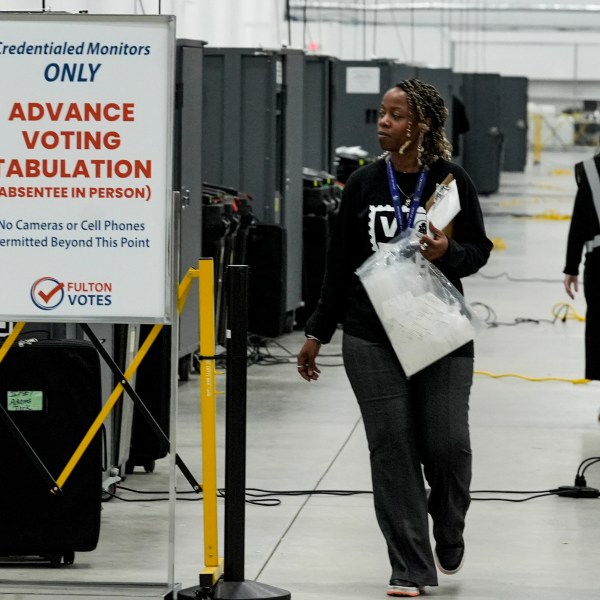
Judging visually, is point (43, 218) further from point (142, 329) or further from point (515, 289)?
point (515, 289)

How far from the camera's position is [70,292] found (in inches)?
191

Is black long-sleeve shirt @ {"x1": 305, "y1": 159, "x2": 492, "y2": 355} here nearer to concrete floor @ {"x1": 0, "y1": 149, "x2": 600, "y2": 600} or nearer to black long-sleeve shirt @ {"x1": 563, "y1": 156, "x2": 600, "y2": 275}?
concrete floor @ {"x1": 0, "y1": 149, "x2": 600, "y2": 600}

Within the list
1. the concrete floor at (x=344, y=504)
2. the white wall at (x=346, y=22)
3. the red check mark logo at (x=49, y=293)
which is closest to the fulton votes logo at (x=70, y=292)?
the red check mark logo at (x=49, y=293)

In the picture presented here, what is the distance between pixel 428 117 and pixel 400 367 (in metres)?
0.87

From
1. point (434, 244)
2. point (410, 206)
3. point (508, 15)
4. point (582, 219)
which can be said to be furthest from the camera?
point (508, 15)

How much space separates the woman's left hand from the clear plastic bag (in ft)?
0.18

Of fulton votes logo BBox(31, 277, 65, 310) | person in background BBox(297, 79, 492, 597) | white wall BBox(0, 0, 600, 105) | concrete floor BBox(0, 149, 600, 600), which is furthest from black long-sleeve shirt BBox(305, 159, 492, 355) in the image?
white wall BBox(0, 0, 600, 105)

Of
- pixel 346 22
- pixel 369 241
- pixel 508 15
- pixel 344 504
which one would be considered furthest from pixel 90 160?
pixel 508 15

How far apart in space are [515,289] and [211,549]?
12.0 meters

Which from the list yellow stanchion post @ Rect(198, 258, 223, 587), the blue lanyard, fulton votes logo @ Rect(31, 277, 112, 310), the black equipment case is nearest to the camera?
yellow stanchion post @ Rect(198, 258, 223, 587)

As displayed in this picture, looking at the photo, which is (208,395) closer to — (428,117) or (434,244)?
(434,244)

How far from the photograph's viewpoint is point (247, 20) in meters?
21.0

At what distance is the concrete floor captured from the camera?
5.39 metres

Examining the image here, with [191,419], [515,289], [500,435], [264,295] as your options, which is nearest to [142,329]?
[191,419]
